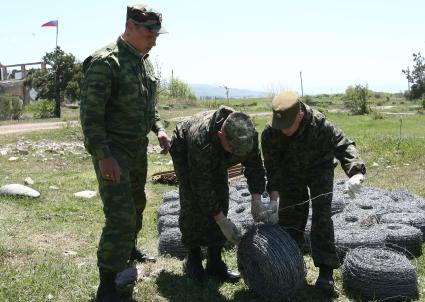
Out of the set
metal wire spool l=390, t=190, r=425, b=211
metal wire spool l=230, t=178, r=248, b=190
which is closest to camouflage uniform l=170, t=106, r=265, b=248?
metal wire spool l=390, t=190, r=425, b=211

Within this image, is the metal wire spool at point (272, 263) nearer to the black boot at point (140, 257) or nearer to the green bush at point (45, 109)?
the black boot at point (140, 257)

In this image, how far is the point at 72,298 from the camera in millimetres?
4125

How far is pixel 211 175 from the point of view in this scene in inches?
159

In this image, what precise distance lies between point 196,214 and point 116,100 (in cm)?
124

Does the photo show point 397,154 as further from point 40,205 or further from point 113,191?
point 113,191

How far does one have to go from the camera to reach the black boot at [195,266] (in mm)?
4566

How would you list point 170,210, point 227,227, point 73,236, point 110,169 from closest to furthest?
point 110,169, point 227,227, point 73,236, point 170,210

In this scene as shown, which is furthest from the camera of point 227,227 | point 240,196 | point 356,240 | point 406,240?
point 240,196

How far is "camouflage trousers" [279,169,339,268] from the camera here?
4.37 metres

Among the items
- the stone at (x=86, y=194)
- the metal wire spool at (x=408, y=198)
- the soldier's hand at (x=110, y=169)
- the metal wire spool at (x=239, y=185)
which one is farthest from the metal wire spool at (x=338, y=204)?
the stone at (x=86, y=194)

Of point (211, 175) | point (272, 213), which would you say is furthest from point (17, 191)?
point (272, 213)

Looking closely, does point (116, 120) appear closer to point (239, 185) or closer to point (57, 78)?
point (239, 185)

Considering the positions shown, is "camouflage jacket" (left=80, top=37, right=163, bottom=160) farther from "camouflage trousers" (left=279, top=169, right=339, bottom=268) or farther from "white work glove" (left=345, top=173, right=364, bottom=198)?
"white work glove" (left=345, top=173, right=364, bottom=198)

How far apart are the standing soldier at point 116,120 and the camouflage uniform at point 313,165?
3.91 feet
